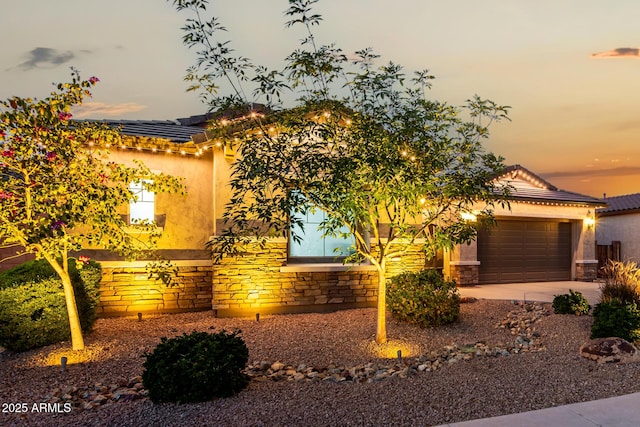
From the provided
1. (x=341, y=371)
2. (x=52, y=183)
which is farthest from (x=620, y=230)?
(x=52, y=183)

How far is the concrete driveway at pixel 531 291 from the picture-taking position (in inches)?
483

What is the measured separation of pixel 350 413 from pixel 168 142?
800 centimetres

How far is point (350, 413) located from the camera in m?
4.53

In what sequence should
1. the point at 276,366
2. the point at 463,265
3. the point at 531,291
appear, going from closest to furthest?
the point at 276,366 → the point at 531,291 → the point at 463,265

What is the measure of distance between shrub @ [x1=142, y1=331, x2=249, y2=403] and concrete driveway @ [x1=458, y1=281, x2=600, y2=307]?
8925mm

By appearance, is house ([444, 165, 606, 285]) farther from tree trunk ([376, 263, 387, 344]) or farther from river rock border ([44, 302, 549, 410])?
tree trunk ([376, 263, 387, 344])

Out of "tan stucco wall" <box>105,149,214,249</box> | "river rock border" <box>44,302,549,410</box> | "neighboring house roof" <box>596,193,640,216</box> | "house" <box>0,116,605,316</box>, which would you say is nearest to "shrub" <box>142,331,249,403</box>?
"river rock border" <box>44,302,549,410</box>

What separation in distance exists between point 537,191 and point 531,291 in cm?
518

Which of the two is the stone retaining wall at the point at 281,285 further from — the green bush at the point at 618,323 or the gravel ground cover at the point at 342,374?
the green bush at the point at 618,323

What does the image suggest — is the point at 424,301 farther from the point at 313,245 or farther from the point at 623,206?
the point at 623,206

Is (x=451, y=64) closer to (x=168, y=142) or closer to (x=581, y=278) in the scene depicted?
(x=168, y=142)

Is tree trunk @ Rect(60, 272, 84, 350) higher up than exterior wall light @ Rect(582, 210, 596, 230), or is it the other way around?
exterior wall light @ Rect(582, 210, 596, 230)

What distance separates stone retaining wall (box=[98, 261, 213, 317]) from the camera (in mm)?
10148

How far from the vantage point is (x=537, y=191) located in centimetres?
1723
